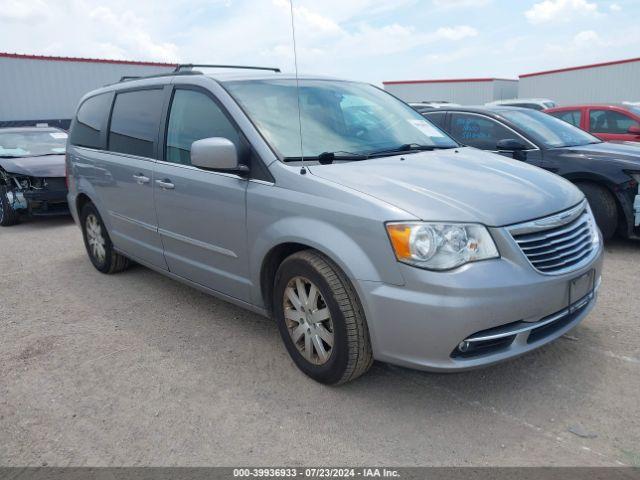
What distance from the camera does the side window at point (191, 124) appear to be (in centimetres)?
341

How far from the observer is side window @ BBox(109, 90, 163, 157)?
404 cm

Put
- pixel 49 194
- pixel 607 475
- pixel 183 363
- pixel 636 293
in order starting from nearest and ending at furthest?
pixel 607 475
pixel 183 363
pixel 636 293
pixel 49 194

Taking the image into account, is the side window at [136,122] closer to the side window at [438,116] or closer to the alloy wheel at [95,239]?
the alloy wheel at [95,239]

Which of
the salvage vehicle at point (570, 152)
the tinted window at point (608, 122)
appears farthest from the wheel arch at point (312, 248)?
the tinted window at point (608, 122)

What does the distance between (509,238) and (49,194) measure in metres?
7.19

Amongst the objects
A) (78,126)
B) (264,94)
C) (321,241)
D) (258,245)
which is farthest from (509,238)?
(78,126)

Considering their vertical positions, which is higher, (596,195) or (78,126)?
(78,126)

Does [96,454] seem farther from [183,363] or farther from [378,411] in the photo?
[378,411]

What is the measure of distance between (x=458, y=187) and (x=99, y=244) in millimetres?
3758

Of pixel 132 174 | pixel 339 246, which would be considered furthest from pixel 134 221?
pixel 339 246

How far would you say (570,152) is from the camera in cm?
562

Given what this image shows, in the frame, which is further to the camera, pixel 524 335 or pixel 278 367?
pixel 278 367

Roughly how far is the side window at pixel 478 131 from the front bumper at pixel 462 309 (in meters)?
3.76

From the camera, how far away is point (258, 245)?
3.11m
